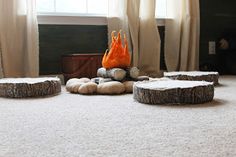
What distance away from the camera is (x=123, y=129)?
1.28 metres

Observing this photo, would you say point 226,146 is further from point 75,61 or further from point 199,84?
point 75,61

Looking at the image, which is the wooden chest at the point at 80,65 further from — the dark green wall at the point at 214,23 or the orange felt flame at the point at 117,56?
the dark green wall at the point at 214,23

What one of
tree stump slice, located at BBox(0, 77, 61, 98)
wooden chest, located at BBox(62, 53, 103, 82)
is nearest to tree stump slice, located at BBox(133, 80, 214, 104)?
tree stump slice, located at BBox(0, 77, 61, 98)

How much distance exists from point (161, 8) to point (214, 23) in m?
0.61

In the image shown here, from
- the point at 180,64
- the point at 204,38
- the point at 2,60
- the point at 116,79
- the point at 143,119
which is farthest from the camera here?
the point at 204,38

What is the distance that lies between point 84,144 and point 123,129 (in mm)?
Result: 222

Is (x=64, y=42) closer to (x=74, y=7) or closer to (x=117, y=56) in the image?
(x=74, y=7)

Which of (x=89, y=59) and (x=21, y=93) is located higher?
(x=89, y=59)

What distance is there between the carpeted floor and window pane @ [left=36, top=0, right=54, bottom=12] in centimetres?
114

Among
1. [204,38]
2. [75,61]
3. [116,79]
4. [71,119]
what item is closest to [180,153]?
[71,119]

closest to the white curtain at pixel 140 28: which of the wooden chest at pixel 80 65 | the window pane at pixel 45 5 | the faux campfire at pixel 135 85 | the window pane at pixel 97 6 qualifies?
the window pane at pixel 97 6

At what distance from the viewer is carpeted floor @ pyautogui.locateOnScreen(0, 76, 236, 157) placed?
40.6 inches

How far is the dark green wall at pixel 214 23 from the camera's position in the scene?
137 inches

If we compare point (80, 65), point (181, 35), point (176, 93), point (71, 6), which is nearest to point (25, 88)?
point (80, 65)
